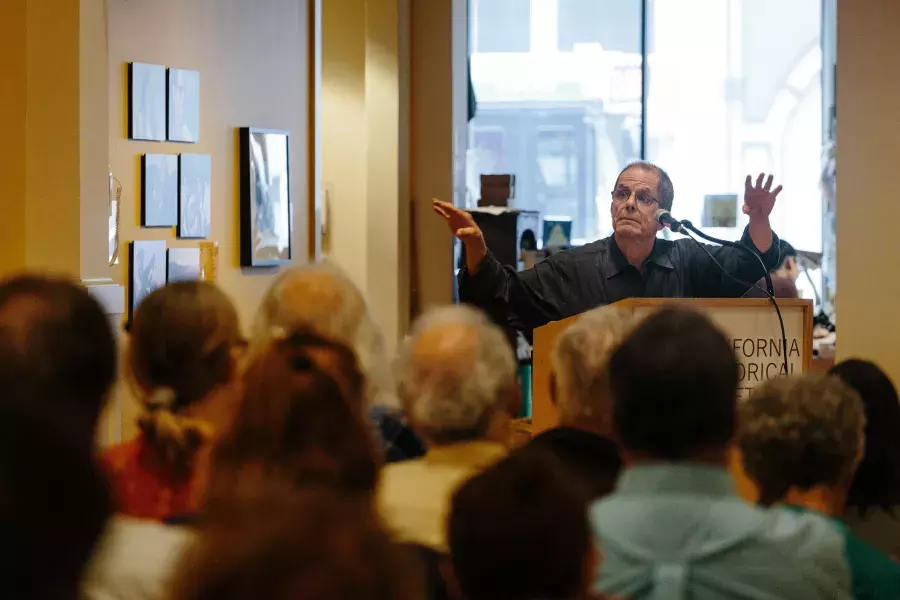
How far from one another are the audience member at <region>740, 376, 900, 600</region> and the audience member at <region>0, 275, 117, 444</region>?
1065 mm

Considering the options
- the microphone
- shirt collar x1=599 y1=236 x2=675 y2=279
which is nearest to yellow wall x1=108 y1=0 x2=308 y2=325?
shirt collar x1=599 y1=236 x2=675 y2=279

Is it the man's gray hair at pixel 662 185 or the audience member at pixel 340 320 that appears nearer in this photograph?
the audience member at pixel 340 320

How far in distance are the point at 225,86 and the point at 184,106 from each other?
485 millimetres

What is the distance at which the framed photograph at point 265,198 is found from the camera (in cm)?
635

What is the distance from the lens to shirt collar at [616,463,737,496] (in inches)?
69.7

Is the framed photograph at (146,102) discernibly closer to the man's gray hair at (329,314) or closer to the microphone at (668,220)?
the microphone at (668,220)

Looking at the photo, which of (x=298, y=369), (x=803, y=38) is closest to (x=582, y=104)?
(x=803, y=38)

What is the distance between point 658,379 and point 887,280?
13.8 feet

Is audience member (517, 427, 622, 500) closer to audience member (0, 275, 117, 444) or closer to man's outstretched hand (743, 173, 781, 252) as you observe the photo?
audience member (0, 275, 117, 444)

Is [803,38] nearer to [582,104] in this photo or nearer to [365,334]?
[582,104]

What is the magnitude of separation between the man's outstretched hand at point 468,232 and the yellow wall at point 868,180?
2359 millimetres

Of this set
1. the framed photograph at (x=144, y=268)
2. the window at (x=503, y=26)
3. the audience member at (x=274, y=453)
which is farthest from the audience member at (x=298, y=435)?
the window at (x=503, y=26)

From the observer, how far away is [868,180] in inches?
221

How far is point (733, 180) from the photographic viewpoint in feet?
32.4
